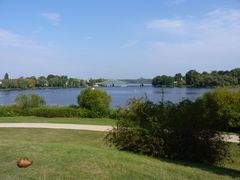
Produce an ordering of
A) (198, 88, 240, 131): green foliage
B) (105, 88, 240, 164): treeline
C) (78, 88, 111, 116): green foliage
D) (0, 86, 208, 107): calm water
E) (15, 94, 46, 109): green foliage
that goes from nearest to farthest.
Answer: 1. (198, 88, 240, 131): green foliage
2. (105, 88, 240, 164): treeline
3. (0, 86, 208, 107): calm water
4. (78, 88, 111, 116): green foliage
5. (15, 94, 46, 109): green foliage

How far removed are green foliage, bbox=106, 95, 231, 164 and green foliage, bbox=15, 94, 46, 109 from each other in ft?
61.5

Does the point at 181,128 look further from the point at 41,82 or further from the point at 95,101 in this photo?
the point at 41,82

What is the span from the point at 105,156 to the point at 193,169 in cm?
141

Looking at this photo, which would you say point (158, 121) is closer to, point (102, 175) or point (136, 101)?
point (136, 101)

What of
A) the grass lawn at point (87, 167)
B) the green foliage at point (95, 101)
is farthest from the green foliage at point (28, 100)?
the grass lawn at point (87, 167)

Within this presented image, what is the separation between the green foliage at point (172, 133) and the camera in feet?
26.0

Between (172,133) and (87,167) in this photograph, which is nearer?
(87,167)

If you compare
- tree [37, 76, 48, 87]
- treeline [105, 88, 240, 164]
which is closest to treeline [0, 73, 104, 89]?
tree [37, 76, 48, 87]

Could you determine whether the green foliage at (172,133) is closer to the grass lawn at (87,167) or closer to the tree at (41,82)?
the grass lawn at (87,167)

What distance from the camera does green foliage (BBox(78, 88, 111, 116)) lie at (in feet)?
78.6

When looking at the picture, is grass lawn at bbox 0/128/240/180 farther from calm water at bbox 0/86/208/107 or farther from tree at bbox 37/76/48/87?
tree at bbox 37/76/48/87

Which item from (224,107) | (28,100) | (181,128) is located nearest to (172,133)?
(181,128)

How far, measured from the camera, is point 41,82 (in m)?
106

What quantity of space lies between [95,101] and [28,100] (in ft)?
16.6
